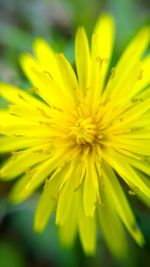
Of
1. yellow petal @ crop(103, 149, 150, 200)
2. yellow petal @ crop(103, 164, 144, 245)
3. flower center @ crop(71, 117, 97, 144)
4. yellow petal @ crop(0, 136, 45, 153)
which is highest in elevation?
flower center @ crop(71, 117, 97, 144)

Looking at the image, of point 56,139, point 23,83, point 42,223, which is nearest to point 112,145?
point 56,139

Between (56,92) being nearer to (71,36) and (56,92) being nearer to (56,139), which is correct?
(56,139)


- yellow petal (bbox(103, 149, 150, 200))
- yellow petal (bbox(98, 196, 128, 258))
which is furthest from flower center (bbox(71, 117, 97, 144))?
yellow petal (bbox(98, 196, 128, 258))

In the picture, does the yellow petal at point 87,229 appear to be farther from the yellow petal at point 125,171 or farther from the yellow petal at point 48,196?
the yellow petal at point 125,171

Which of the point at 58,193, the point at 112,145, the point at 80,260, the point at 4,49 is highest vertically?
the point at 4,49

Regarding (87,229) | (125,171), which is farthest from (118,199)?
(87,229)

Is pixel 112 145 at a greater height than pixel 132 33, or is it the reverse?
pixel 132 33

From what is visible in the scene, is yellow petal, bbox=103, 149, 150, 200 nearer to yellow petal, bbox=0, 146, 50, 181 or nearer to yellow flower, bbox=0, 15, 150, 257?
yellow flower, bbox=0, 15, 150, 257

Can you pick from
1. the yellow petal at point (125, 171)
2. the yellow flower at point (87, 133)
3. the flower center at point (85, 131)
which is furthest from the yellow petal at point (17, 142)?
the yellow petal at point (125, 171)
